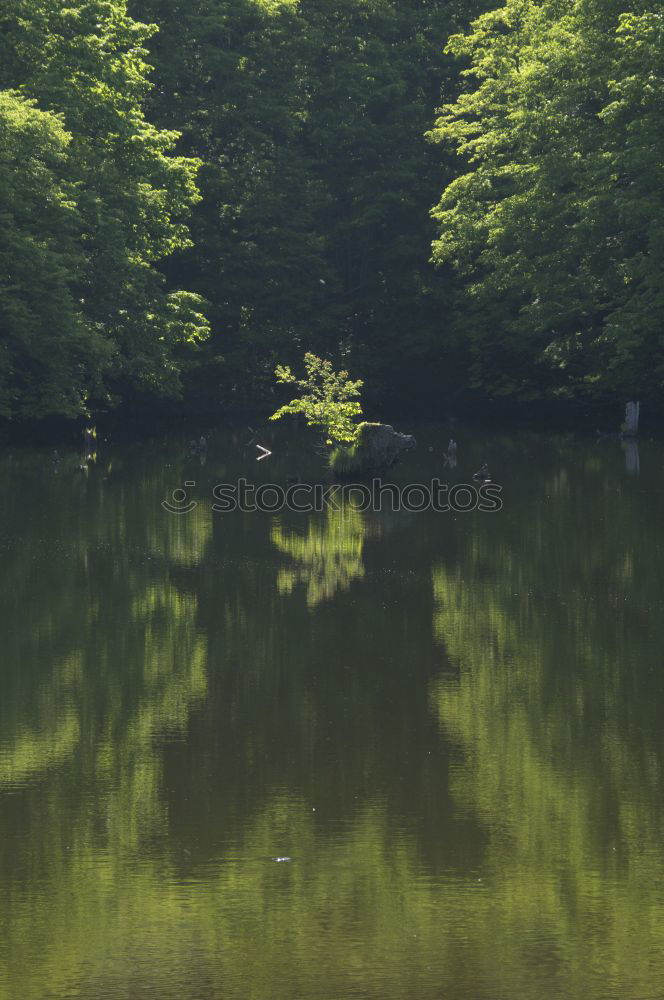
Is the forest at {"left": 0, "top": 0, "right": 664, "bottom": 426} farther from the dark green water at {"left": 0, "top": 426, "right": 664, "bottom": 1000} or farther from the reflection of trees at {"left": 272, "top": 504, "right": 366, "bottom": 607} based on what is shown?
the dark green water at {"left": 0, "top": 426, "right": 664, "bottom": 1000}

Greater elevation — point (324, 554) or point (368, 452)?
point (368, 452)

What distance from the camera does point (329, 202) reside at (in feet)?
201

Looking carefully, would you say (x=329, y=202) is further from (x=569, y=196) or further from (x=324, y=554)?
(x=324, y=554)

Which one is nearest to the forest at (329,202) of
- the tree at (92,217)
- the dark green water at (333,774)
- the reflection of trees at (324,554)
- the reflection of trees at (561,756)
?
the tree at (92,217)

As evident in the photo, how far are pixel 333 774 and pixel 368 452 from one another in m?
24.8

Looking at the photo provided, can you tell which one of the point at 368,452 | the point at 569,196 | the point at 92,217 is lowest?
the point at 368,452

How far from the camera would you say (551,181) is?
4688 cm

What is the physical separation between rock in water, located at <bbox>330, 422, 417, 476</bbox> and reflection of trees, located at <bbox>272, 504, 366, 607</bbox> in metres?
7.32

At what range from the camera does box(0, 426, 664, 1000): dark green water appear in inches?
272

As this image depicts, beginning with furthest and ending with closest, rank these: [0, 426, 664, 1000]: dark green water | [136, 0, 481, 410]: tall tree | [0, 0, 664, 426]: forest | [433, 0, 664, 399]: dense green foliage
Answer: [136, 0, 481, 410]: tall tree → [0, 0, 664, 426]: forest → [433, 0, 664, 399]: dense green foliage → [0, 426, 664, 1000]: dark green water

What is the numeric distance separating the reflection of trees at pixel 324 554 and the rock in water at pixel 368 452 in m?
7.32
